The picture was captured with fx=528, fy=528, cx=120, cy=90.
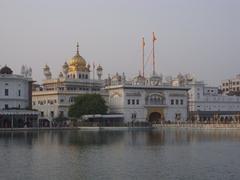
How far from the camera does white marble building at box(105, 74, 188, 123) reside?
7962cm

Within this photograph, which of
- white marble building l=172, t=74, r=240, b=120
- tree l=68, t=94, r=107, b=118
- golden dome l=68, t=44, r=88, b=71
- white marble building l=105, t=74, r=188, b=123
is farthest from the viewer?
white marble building l=172, t=74, r=240, b=120

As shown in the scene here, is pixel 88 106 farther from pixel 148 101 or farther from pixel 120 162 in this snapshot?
pixel 120 162

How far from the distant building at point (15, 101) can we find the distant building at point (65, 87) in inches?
279

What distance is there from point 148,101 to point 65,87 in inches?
538

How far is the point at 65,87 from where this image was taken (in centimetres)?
8456

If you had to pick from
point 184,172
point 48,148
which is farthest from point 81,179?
point 48,148

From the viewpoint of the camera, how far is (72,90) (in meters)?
83.4

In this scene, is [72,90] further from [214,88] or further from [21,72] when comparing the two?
[214,88]

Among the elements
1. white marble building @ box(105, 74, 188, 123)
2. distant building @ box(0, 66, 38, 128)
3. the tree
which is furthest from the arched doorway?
distant building @ box(0, 66, 38, 128)

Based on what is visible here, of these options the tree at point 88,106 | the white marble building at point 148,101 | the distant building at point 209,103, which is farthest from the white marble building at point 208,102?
the tree at point 88,106

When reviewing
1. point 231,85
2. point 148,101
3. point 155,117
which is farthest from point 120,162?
point 231,85

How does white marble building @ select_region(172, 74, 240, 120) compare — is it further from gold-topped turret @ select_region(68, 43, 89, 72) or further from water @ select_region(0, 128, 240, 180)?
water @ select_region(0, 128, 240, 180)

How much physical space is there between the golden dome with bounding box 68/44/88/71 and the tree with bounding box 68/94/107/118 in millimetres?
12881

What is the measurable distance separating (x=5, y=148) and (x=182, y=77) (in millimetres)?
65066
